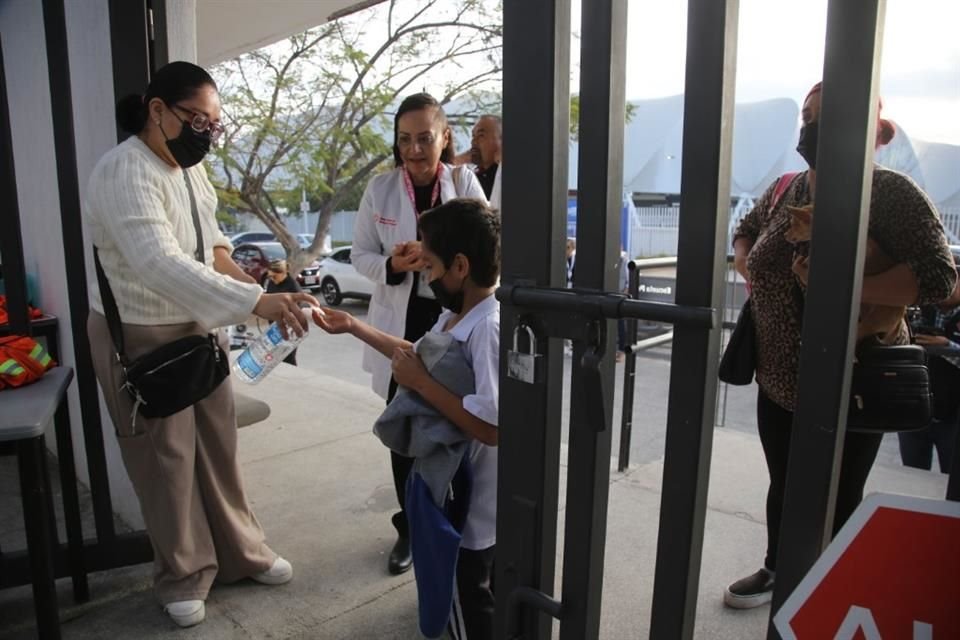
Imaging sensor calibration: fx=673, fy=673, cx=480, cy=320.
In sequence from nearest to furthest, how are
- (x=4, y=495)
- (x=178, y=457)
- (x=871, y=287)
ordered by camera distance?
(x=871, y=287) → (x=178, y=457) → (x=4, y=495)

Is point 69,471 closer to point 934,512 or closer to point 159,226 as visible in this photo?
→ point 159,226

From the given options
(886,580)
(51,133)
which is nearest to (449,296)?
(886,580)

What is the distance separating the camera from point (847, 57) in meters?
0.76

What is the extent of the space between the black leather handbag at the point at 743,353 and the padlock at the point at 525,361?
1310 millimetres

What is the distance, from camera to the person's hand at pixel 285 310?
2053mm

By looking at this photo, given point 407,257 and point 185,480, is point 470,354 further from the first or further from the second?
point 185,480

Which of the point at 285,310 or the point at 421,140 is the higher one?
the point at 421,140

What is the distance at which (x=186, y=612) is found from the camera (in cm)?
239

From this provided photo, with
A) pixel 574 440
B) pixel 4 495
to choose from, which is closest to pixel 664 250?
pixel 4 495

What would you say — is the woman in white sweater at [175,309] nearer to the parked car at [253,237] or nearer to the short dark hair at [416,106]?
the short dark hair at [416,106]

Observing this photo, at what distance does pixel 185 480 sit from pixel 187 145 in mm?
1164

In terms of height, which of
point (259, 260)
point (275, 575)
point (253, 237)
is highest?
point (253, 237)

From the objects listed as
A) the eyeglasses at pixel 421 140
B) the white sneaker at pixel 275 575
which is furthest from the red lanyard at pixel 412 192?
the white sneaker at pixel 275 575

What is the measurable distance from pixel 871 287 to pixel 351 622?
79.6 inches
